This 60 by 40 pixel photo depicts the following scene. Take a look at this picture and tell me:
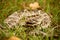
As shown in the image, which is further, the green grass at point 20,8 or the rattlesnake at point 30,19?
the rattlesnake at point 30,19

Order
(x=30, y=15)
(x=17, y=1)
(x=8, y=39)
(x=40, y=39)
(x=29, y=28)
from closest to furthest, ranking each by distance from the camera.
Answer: (x=8, y=39), (x=40, y=39), (x=29, y=28), (x=30, y=15), (x=17, y=1)

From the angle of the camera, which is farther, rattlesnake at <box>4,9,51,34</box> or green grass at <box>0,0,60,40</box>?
rattlesnake at <box>4,9,51,34</box>

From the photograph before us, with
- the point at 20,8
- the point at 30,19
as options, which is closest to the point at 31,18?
the point at 30,19

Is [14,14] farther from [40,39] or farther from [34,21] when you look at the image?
[40,39]

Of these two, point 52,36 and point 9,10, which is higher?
point 9,10

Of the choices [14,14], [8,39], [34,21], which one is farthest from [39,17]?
[8,39]

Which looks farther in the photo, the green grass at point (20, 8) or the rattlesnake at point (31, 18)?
the rattlesnake at point (31, 18)

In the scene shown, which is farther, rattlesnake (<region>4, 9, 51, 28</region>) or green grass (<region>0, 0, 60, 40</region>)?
rattlesnake (<region>4, 9, 51, 28</region>)

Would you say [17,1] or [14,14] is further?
[17,1]

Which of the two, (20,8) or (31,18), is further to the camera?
(20,8)

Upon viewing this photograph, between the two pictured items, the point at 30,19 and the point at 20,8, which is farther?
the point at 20,8

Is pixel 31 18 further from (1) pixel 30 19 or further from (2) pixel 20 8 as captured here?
(2) pixel 20 8
